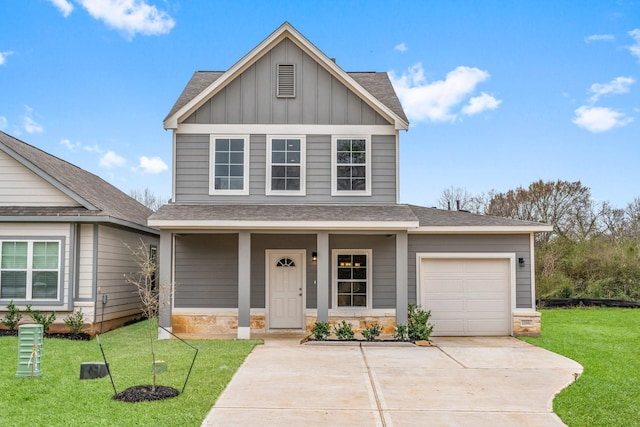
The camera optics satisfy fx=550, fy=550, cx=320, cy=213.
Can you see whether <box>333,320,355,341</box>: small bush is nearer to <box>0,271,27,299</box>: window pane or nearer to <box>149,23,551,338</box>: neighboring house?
<box>149,23,551,338</box>: neighboring house

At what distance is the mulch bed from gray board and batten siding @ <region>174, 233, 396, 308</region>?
6153mm

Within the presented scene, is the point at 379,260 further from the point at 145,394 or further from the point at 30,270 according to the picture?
the point at 30,270

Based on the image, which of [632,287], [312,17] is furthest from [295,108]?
[632,287]

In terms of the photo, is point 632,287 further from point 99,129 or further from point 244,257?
point 99,129

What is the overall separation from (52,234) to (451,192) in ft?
84.9

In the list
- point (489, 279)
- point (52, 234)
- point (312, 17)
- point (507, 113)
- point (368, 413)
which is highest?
point (312, 17)

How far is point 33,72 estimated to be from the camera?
69.8 ft

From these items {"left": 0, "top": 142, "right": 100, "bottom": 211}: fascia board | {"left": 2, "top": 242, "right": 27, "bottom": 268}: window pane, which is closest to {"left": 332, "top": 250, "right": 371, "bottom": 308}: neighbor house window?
{"left": 0, "top": 142, "right": 100, "bottom": 211}: fascia board

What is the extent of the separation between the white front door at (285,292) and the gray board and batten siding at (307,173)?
4.81 feet

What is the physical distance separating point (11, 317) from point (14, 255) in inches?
54.1

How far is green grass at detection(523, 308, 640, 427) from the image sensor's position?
6230mm

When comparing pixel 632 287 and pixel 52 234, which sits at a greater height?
pixel 52 234

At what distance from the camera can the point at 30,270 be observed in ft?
40.3

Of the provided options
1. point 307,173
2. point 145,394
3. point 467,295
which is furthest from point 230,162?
point 145,394
